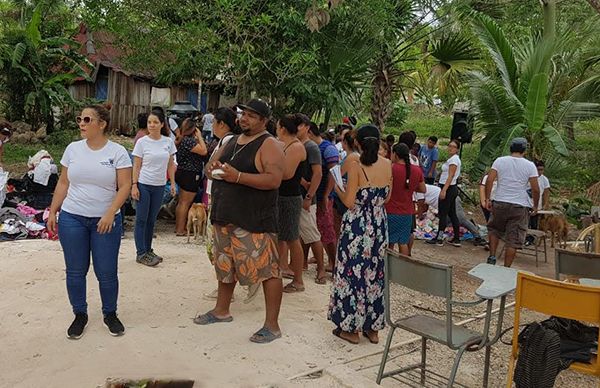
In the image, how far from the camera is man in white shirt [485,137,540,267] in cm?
678

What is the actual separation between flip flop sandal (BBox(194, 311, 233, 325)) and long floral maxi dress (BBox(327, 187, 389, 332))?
93cm

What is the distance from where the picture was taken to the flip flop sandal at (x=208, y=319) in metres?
4.79

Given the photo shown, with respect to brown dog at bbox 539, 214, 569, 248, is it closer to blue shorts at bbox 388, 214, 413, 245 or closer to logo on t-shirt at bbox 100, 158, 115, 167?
blue shorts at bbox 388, 214, 413, 245

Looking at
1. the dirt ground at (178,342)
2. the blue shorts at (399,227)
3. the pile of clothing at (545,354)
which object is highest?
the blue shorts at (399,227)

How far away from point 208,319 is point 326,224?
77.3 inches

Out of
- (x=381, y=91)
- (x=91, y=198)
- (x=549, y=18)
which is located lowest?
(x=91, y=198)

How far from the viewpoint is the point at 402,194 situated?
6.50 metres

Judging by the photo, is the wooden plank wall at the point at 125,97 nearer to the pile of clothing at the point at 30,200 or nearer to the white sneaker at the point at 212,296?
the pile of clothing at the point at 30,200

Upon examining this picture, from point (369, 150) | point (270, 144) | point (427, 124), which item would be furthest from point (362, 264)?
point (427, 124)

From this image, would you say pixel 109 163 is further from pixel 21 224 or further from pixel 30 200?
pixel 30 200

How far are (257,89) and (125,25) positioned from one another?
2336 mm

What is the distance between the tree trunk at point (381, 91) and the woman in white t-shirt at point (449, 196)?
9.11 feet

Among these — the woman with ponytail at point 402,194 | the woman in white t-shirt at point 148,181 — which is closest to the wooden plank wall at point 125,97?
the woman in white t-shirt at point 148,181

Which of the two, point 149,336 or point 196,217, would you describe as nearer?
point 149,336
